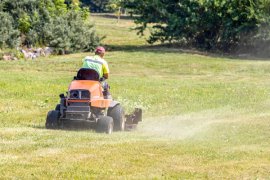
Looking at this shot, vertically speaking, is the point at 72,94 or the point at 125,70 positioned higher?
the point at 72,94

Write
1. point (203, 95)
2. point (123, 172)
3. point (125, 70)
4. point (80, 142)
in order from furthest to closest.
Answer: point (125, 70) < point (203, 95) < point (80, 142) < point (123, 172)

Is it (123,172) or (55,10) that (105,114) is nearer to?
(123,172)

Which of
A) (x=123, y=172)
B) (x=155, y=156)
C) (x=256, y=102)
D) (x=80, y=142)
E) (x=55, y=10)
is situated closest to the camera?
(x=123, y=172)

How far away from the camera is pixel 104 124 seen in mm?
16828

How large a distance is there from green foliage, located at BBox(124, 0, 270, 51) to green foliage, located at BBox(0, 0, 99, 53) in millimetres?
4996

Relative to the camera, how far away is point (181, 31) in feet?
163

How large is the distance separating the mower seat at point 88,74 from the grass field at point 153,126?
4.32ft

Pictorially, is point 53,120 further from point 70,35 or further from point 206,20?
point 206,20

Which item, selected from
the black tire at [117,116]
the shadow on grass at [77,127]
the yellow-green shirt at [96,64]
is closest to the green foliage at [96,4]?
the black tire at [117,116]

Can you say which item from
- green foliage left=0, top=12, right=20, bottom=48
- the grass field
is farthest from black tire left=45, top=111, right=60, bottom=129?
green foliage left=0, top=12, right=20, bottom=48

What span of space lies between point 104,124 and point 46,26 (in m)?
29.8

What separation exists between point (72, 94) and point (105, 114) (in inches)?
50.7

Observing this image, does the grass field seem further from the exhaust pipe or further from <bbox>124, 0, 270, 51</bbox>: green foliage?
<bbox>124, 0, 270, 51</bbox>: green foliage

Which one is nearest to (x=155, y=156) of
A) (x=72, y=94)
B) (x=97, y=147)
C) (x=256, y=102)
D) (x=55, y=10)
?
(x=97, y=147)
